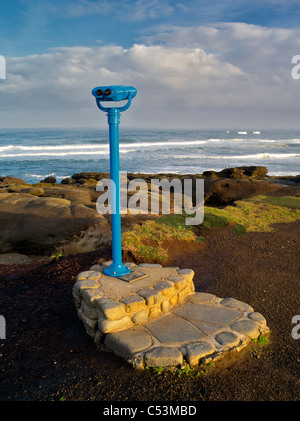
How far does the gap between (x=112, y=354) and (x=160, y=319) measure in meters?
0.79

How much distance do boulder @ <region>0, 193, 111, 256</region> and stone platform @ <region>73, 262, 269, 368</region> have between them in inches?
129

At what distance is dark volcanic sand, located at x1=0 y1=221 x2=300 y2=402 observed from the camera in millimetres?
3428

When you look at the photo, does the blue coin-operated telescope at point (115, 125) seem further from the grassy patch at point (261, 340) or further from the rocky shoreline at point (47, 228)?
the rocky shoreline at point (47, 228)

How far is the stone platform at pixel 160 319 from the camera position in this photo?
151 inches

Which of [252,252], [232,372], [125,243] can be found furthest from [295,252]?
[232,372]

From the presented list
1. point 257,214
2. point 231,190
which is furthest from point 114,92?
point 231,190

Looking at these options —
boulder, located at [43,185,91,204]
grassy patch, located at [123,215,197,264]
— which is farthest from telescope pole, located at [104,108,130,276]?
boulder, located at [43,185,91,204]

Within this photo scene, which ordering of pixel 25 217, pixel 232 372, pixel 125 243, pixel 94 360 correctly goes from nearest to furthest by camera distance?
pixel 232 372
pixel 94 360
pixel 125 243
pixel 25 217

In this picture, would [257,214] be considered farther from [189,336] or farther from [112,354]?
[112,354]

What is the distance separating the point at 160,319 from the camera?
4.45 meters

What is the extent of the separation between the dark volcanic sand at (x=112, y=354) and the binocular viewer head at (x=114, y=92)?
3159mm
